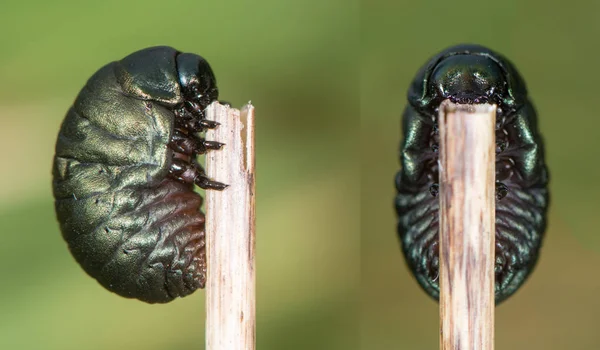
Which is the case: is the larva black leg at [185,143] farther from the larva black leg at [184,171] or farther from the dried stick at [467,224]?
the dried stick at [467,224]

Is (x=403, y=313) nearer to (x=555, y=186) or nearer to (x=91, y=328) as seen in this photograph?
(x=555, y=186)

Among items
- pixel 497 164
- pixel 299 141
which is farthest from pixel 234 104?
pixel 497 164

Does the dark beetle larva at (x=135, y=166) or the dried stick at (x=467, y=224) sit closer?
the dried stick at (x=467, y=224)

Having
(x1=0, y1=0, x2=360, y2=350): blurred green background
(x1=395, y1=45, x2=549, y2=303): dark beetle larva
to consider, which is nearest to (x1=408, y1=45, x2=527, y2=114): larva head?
(x1=395, y1=45, x2=549, y2=303): dark beetle larva

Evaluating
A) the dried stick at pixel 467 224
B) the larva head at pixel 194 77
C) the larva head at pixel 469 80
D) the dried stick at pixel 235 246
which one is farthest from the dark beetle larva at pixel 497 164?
the larva head at pixel 194 77

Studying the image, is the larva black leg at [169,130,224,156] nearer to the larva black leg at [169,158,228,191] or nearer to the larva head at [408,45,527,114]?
the larva black leg at [169,158,228,191]

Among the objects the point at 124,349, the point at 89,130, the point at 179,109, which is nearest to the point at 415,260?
the point at 179,109
